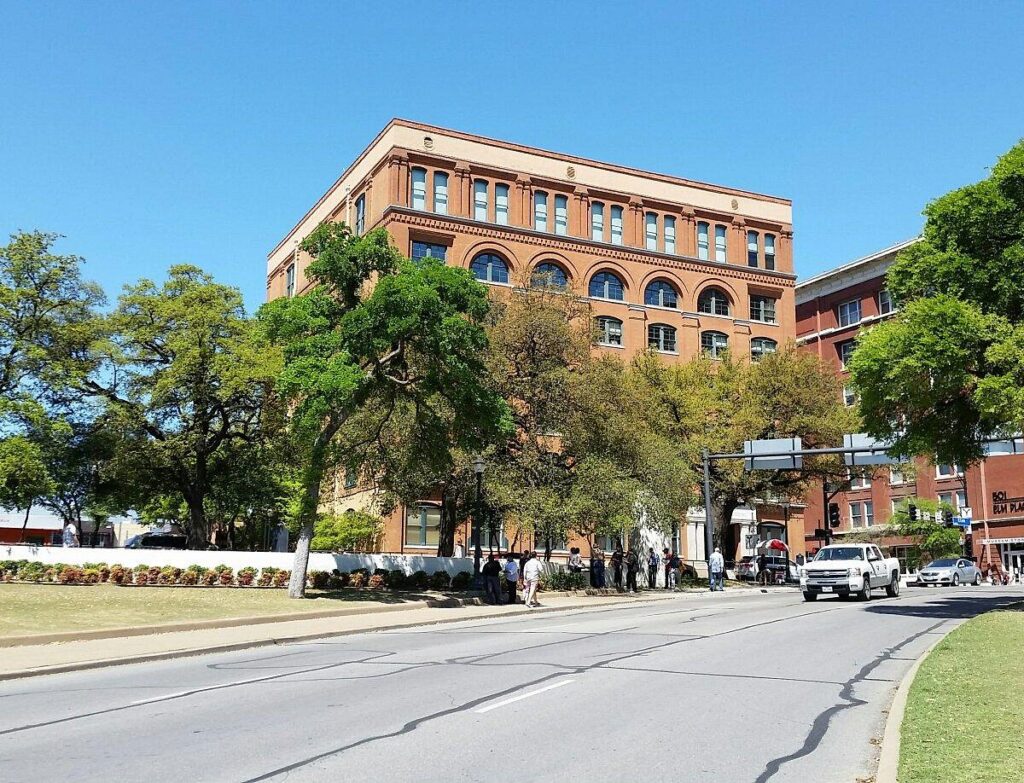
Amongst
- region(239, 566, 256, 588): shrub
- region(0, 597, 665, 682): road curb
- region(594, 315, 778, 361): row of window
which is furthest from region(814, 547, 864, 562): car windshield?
region(594, 315, 778, 361): row of window

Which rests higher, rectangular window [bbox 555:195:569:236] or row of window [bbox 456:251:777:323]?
rectangular window [bbox 555:195:569:236]

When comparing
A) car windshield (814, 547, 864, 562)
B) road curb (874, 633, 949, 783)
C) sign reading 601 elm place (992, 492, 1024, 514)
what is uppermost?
sign reading 601 elm place (992, 492, 1024, 514)

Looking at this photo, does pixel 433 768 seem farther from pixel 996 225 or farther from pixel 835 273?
pixel 835 273

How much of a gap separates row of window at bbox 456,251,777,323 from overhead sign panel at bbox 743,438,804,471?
726 inches

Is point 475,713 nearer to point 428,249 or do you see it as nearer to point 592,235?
point 428,249

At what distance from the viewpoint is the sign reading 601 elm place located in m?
64.3

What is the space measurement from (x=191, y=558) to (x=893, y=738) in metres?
28.9

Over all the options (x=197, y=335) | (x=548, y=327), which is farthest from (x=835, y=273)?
(x=197, y=335)

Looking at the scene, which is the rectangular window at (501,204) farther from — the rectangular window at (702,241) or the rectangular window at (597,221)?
the rectangular window at (702,241)

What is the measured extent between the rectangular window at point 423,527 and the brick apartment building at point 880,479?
85.1ft

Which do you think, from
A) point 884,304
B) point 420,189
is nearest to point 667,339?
point 420,189

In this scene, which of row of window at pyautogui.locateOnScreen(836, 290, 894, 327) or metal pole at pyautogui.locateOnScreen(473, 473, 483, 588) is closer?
metal pole at pyautogui.locateOnScreen(473, 473, 483, 588)

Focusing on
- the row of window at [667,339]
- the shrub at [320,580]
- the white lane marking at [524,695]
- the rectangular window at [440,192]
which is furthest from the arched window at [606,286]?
the white lane marking at [524,695]

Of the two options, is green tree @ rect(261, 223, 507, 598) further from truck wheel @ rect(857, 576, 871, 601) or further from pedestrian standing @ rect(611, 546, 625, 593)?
truck wheel @ rect(857, 576, 871, 601)
